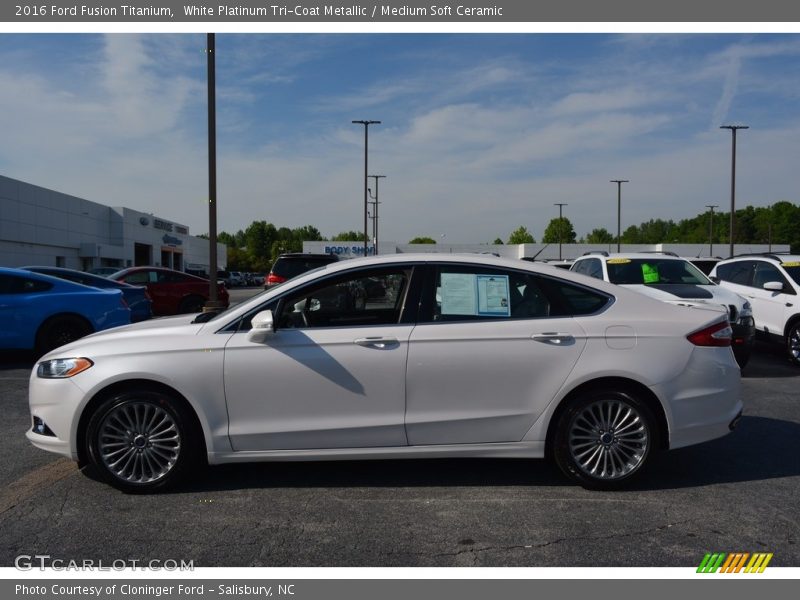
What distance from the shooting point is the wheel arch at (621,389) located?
439 cm

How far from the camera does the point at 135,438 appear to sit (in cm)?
434

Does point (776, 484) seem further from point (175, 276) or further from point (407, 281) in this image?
point (175, 276)

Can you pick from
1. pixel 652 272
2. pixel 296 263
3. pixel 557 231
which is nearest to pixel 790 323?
pixel 652 272

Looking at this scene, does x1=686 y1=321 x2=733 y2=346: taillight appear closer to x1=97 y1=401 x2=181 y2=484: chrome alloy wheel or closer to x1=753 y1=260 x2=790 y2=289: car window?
x1=97 y1=401 x2=181 y2=484: chrome alloy wheel

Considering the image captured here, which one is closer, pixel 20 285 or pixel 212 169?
pixel 20 285

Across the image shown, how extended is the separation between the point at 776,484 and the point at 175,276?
16.1 m

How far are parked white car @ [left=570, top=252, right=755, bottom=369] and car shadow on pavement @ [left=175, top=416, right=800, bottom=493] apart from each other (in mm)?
3466

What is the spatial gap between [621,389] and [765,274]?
8122 mm

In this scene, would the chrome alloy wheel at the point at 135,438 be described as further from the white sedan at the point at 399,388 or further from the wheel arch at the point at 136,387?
the wheel arch at the point at 136,387

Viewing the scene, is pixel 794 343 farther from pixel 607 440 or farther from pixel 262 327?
pixel 262 327

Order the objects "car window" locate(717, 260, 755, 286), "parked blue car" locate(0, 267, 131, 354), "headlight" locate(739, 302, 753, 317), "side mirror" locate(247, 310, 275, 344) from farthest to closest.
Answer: "car window" locate(717, 260, 755, 286) < "parked blue car" locate(0, 267, 131, 354) < "headlight" locate(739, 302, 753, 317) < "side mirror" locate(247, 310, 275, 344)

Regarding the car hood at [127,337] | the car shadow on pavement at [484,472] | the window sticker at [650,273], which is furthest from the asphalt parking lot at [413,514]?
the window sticker at [650,273]

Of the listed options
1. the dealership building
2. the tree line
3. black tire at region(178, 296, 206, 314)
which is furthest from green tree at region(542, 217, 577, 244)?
black tire at region(178, 296, 206, 314)

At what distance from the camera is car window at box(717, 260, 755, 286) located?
11.4 meters
